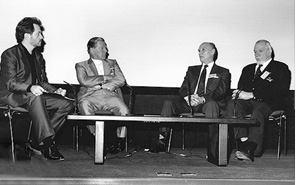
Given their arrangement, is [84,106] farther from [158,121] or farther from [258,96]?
[258,96]

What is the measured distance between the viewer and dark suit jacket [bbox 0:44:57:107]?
378 cm

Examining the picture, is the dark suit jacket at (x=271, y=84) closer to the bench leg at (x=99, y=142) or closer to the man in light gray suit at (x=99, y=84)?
the man in light gray suit at (x=99, y=84)

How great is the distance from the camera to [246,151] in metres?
4.05

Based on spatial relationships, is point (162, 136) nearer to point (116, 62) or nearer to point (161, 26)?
point (116, 62)

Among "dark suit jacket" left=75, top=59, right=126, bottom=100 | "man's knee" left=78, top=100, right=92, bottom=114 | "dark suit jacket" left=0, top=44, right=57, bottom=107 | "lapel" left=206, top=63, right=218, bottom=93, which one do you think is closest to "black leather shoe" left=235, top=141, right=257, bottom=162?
"lapel" left=206, top=63, right=218, bottom=93

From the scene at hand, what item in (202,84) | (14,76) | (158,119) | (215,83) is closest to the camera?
(158,119)

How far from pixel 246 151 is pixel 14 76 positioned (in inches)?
80.2

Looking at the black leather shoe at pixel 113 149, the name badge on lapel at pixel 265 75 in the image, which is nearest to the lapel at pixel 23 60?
the black leather shoe at pixel 113 149

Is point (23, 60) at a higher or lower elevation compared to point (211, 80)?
higher

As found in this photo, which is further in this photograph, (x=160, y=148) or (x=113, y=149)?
(x=160, y=148)

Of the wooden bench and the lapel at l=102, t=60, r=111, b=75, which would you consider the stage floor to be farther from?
the lapel at l=102, t=60, r=111, b=75

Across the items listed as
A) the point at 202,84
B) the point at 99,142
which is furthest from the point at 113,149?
the point at 202,84

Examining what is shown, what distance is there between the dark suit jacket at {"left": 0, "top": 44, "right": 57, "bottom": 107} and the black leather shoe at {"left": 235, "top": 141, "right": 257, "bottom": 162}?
1.82 metres

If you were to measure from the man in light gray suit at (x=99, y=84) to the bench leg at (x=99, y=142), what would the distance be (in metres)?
0.73
